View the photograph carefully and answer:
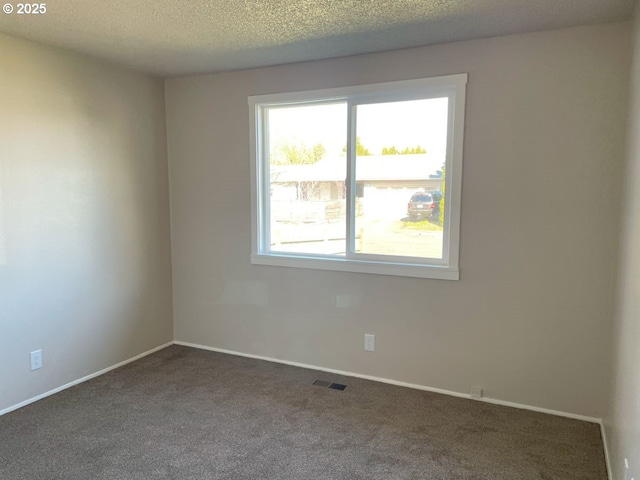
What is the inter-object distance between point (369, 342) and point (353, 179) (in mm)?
1259

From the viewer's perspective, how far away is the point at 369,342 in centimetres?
328

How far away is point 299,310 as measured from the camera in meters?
3.52

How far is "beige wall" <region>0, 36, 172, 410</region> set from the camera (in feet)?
9.04

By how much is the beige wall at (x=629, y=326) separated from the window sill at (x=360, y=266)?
100 centimetres

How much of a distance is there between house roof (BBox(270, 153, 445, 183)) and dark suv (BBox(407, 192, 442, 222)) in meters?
0.12

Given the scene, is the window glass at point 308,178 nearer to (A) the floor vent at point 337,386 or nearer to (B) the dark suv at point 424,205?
(B) the dark suv at point 424,205

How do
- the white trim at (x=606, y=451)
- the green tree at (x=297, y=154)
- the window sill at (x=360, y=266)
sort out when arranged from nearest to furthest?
the white trim at (x=606, y=451) < the window sill at (x=360, y=266) < the green tree at (x=297, y=154)

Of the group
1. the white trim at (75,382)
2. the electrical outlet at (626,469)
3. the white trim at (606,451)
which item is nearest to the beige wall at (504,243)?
the white trim at (606,451)

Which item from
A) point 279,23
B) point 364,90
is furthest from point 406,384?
point 279,23

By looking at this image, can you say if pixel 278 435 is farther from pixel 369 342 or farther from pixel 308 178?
pixel 308 178

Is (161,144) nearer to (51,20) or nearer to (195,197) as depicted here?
(195,197)

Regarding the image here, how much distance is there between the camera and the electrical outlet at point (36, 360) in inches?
115

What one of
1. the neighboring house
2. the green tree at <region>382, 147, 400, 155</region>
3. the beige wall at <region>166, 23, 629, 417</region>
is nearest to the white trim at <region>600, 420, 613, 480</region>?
the beige wall at <region>166, 23, 629, 417</region>

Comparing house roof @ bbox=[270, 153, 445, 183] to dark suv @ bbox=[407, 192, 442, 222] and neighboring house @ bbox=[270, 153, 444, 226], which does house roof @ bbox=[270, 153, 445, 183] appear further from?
dark suv @ bbox=[407, 192, 442, 222]
